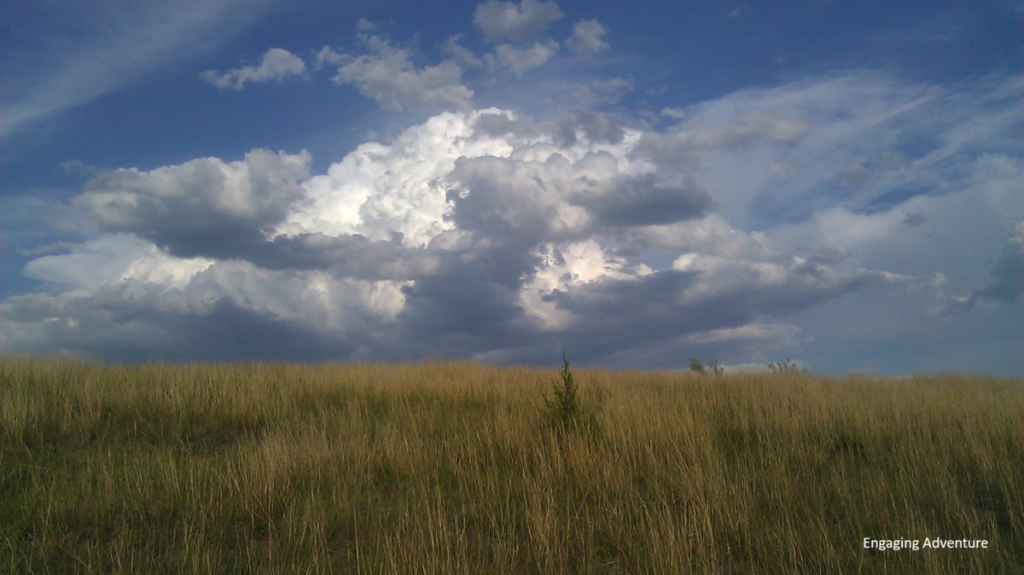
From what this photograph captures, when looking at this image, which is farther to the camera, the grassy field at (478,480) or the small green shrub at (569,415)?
the small green shrub at (569,415)

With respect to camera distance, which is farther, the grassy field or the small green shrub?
the small green shrub

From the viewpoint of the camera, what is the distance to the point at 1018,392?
1356 cm

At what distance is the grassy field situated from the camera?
5254 millimetres

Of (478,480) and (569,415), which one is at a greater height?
(569,415)

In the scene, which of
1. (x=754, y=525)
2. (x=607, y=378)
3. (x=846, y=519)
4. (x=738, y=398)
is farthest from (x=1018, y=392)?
(x=754, y=525)

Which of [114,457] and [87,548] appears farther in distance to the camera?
[114,457]

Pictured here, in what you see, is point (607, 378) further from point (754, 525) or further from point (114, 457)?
point (114, 457)

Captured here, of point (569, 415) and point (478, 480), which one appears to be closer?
point (478, 480)

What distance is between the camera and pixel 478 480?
269 inches

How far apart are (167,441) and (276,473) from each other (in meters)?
3.10

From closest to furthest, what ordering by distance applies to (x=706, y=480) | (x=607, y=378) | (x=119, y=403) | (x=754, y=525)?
(x=754, y=525), (x=706, y=480), (x=119, y=403), (x=607, y=378)

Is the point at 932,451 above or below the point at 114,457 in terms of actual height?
below

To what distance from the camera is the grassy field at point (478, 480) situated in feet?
17.2

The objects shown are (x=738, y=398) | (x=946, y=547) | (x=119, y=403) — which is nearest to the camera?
(x=946, y=547)
